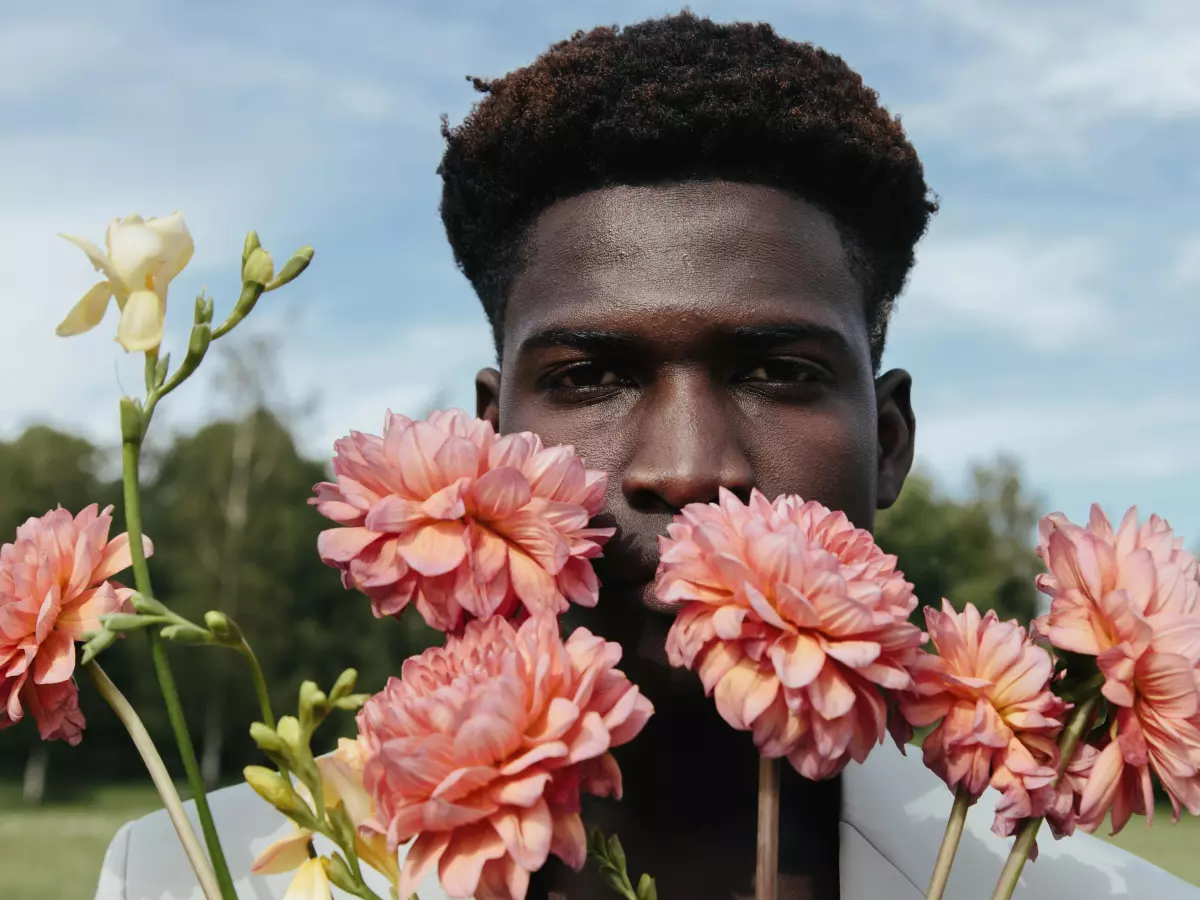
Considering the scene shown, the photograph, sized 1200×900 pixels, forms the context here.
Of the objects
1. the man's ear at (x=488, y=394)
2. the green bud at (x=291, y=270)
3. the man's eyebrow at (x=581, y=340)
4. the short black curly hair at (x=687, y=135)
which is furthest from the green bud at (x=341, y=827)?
the man's ear at (x=488, y=394)

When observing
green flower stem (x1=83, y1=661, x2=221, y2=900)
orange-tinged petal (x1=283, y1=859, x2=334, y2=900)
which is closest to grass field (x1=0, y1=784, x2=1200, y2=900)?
green flower stem (x1=83, y1=661, x2=221, y2=900)

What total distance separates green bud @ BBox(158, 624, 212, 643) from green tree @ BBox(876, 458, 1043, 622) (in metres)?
25.2

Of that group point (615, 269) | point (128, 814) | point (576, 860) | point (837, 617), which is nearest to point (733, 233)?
point (615, 269)

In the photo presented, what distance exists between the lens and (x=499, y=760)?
1.34m

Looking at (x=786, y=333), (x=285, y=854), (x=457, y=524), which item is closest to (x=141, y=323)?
(x=457, y=524)

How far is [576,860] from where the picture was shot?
137 cm

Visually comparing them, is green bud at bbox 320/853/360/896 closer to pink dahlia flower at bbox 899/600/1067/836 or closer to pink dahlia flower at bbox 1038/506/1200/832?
pink dahlia flower at bbox 899/600/1067/836

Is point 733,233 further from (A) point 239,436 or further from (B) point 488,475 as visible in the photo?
(A) point 239,436

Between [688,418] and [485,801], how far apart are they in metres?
0.94

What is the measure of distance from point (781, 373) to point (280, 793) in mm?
1298

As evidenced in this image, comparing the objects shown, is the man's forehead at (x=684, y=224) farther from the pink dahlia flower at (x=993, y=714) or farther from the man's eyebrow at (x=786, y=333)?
the pink dahlia flower at (x=993, y=714)

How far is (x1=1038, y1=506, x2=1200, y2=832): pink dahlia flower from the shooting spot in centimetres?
147

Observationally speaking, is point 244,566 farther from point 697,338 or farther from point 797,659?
point 797,659

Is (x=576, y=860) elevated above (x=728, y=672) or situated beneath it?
situated beneath
